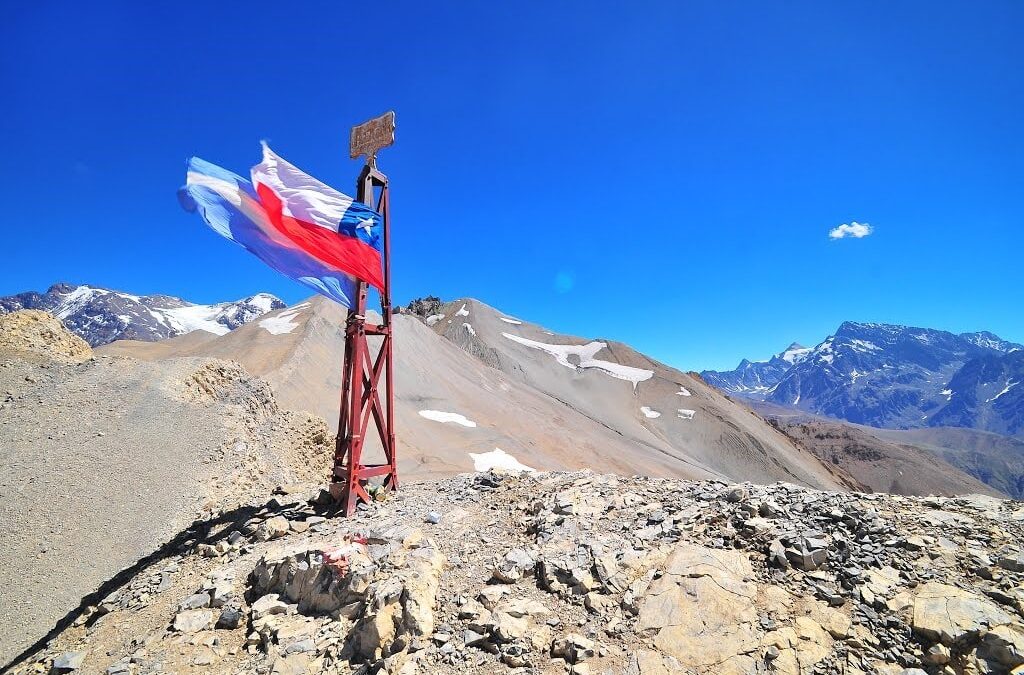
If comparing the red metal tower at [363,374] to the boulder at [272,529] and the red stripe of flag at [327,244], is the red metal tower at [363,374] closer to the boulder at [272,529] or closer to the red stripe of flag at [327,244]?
the red stripe of flag at [327,244]

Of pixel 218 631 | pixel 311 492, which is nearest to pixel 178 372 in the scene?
pixel 311 492

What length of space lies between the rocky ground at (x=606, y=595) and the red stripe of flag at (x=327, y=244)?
5210mm

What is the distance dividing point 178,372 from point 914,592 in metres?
20.6

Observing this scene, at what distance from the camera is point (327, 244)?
32.4 feet

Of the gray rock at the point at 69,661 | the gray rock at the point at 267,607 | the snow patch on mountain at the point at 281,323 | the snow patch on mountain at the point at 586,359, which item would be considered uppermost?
the snow patch on mountain at the point at 586,359

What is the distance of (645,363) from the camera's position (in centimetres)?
9669

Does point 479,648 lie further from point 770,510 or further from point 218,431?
point 218,431

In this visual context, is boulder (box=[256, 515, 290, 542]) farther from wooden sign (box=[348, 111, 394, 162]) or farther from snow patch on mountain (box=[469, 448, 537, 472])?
snow patch on mountain (box=[469, 448, 537, 472])

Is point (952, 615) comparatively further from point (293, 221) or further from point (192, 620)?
point (293, 221)

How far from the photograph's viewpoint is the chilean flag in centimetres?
894

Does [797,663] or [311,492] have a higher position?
[311,492]

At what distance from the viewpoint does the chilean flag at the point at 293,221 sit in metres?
8.94

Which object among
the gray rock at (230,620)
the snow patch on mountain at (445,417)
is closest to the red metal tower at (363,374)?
the gray rock at (230,620)

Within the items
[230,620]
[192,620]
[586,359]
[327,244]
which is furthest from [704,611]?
[586,359]
